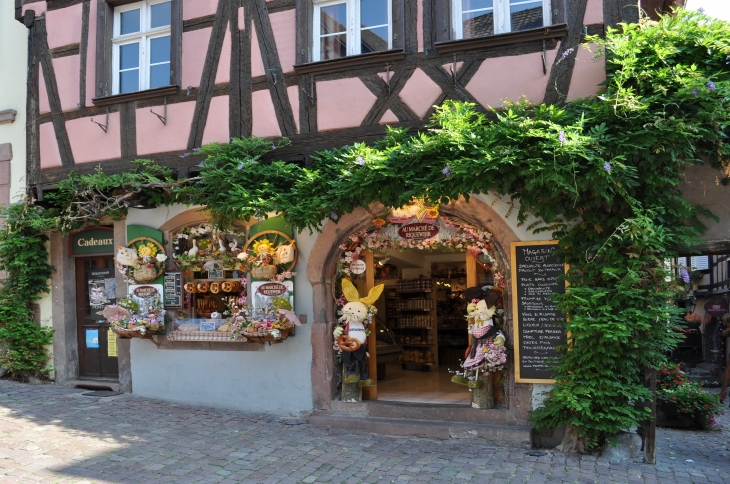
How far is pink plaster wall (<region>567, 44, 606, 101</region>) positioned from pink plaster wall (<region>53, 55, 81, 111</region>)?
6212mm

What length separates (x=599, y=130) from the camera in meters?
6.14

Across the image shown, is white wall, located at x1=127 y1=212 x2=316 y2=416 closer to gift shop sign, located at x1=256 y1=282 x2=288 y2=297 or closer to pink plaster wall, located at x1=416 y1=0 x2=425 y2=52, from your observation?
gift shop sign, located at x1=256 y1=282 x2=288 y2=297

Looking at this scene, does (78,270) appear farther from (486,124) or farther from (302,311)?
(486,124)

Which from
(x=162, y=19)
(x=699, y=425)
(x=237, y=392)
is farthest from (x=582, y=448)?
(x=162, y=19)

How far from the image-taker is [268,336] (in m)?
7.88

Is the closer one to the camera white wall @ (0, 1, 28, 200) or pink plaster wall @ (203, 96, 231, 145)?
pink plaster wall @ (203, 96, 231, 145)

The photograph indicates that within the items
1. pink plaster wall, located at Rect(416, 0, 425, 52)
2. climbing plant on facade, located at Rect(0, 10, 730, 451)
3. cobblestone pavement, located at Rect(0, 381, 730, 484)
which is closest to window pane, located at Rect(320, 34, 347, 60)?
pink plaster wall, located at Rect(416, 0, 425, 52)

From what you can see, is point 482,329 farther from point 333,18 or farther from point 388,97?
point 333,18

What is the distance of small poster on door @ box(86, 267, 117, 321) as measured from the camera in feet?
32.3

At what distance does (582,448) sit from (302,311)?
3310 millimetres

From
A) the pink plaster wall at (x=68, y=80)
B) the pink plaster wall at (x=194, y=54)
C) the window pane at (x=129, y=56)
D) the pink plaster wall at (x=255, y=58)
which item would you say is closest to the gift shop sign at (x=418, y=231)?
the pink plaster wall at (x=255, y=58)

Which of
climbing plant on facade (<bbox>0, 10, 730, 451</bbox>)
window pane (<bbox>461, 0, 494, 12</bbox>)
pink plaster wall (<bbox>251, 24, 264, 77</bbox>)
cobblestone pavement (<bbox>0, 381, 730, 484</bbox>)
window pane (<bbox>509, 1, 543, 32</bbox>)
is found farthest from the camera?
pink plaster wall (<bbox>251, 24, 264, 77</bbox>)

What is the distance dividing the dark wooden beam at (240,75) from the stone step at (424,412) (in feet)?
10.9

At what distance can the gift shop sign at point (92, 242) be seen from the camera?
9719 millimetres
